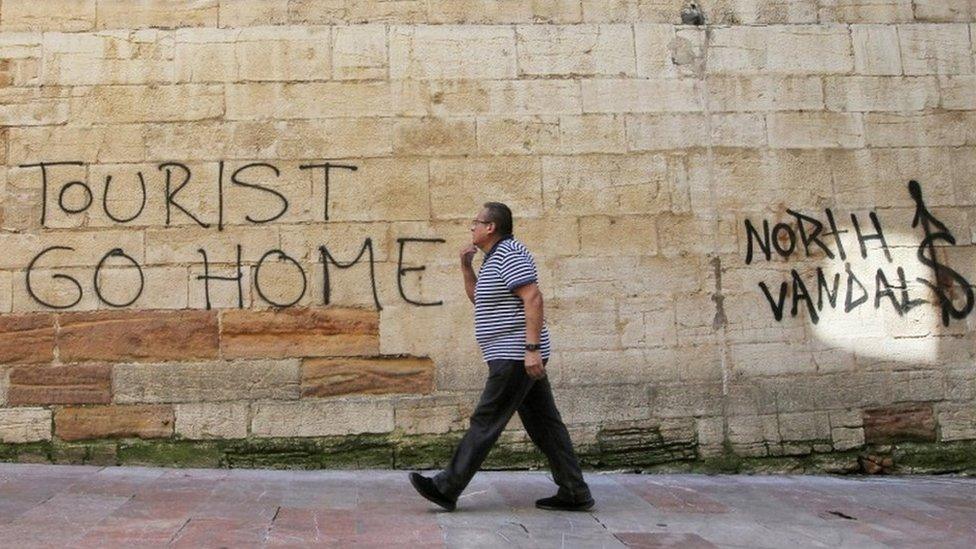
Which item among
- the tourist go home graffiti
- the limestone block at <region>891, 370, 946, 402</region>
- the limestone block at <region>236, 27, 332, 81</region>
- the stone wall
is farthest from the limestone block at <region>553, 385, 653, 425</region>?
the limestone block at <region>236, 27, 332, 81</region>

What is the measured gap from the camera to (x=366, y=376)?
19.4 ft

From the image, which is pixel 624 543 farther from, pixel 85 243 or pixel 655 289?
pixel 85 243

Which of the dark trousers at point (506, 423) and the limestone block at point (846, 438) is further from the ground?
the dark trousers at point (506, 423)

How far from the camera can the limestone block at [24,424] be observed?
5.75 meters

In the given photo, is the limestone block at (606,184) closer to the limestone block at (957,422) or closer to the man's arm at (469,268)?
the man's arm at (469,268)

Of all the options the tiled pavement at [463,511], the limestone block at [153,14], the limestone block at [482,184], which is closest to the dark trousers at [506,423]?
the tiled pavement at [463,511]

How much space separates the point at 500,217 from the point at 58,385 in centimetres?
309

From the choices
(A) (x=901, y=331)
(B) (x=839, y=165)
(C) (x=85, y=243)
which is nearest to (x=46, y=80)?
(C) (x=85, y=243)

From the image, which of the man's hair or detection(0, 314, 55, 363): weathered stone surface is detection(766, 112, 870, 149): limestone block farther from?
detection(0, 314, 55, 363): weathered stone surface

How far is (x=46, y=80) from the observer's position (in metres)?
6.00

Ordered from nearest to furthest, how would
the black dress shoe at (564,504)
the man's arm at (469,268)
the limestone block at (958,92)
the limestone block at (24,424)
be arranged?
the black dress shoe at (564,504) < the man's arm at (469,268) < the limestone block at (24,424) < the limestone block at (958,92)

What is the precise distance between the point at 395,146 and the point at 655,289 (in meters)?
1.96

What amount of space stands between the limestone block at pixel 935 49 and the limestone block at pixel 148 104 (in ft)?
15.4

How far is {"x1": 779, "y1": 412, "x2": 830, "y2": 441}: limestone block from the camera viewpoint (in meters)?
6.11
